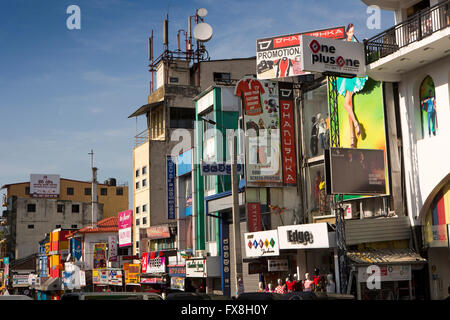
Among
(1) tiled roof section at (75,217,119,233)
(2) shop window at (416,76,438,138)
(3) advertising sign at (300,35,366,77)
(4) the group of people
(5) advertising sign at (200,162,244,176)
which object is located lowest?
(4) the group of people

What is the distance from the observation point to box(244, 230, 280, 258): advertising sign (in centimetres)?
2975

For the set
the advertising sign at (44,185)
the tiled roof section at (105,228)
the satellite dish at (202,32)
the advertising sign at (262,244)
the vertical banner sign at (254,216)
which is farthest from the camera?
the advertising sign at (44,185)

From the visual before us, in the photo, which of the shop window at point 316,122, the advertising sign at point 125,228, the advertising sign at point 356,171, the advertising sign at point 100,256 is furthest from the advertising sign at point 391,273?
the advertising sign at point 100,256

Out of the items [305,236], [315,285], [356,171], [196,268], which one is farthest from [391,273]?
[196,268]

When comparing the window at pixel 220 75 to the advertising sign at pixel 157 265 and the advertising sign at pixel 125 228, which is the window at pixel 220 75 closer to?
the advertising sign at pixel 125 228

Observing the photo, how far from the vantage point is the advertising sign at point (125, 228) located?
189 feet

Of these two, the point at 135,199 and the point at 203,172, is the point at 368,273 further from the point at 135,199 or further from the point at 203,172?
the point at 135,199

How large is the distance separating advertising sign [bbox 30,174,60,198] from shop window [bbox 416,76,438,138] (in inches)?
3341

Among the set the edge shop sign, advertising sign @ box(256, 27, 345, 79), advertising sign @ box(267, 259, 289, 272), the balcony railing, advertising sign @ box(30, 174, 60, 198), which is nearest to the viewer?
the balcony railing

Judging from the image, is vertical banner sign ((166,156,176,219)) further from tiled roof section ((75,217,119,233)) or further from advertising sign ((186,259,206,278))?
tiled roof section ((75,217,119,233))

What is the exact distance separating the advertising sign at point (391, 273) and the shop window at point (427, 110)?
5640 millimetres

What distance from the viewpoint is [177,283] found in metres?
42.1

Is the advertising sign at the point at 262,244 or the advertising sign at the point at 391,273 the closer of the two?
the advertising sign at the point at 391,273

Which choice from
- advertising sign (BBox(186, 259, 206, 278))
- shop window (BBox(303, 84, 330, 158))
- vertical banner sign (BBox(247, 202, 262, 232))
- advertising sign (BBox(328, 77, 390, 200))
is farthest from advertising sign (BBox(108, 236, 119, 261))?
advertising sign (BBox(328, 77, 390, 200))
